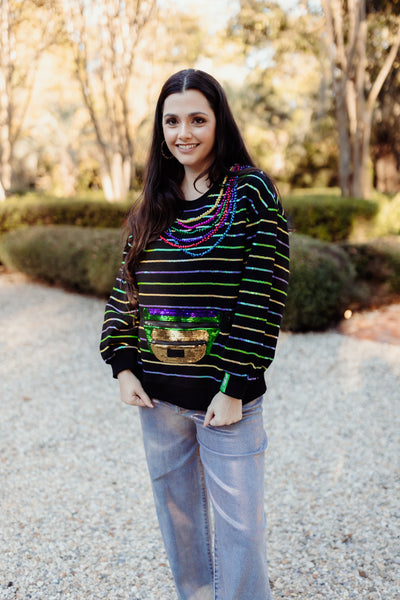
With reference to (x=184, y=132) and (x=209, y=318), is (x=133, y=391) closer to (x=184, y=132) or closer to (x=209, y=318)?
(x=209, y=318)

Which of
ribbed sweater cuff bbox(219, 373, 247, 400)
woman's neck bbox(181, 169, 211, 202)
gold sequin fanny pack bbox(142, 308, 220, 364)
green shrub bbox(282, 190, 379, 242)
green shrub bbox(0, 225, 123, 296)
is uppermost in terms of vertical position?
woman's neck bbox(181, 169, 211, 202)

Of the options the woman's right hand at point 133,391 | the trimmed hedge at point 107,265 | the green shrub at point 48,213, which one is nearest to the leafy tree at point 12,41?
the green shrub at point 48,213

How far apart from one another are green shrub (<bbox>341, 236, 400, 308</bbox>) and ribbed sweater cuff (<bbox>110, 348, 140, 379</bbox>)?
5.36 metres

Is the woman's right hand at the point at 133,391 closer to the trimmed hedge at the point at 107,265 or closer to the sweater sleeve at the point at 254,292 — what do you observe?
the sweater sleeve at the point at 254,292

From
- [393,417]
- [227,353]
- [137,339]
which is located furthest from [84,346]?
[227,353]

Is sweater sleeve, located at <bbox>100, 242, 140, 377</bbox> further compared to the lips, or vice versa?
sweater sleeve, located at <bbox>100, 242, 140, 377</bbox>

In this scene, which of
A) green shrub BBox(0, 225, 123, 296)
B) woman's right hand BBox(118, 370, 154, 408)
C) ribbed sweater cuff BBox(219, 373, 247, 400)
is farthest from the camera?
green shrub BBox(0, 225, 123, 296)

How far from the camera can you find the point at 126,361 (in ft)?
5.40

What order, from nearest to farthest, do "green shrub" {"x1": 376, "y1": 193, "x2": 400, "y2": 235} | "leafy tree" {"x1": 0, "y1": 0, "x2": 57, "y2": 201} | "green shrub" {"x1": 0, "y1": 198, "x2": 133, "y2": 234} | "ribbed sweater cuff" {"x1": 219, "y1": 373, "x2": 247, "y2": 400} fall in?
"ribbed sweater cuff" {"x1": 219, "y1": 373, "x2": 247, "y2": 400}, "green shrub" {"x1": 376, "y1": 193, "x2": 400, "y2": 235}, "green shrub" {"x1": 0, "y1": 198, "x2": 133, "y2": 234}, "leafy tree" {"x1": 0, "y1": 0, "x2": 57, "y2": 201}

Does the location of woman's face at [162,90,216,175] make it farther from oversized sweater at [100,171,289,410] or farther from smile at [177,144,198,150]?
oversized sweater at [100,171,289,410]

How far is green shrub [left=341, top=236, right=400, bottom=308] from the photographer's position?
6676 millimetres

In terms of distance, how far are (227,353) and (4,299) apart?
21.9 ft

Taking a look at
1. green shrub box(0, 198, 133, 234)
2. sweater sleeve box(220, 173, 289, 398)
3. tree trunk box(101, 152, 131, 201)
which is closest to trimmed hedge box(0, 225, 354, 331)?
green shrub box(0, 198, 133, 234)

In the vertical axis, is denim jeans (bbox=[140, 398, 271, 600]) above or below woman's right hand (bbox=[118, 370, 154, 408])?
below
